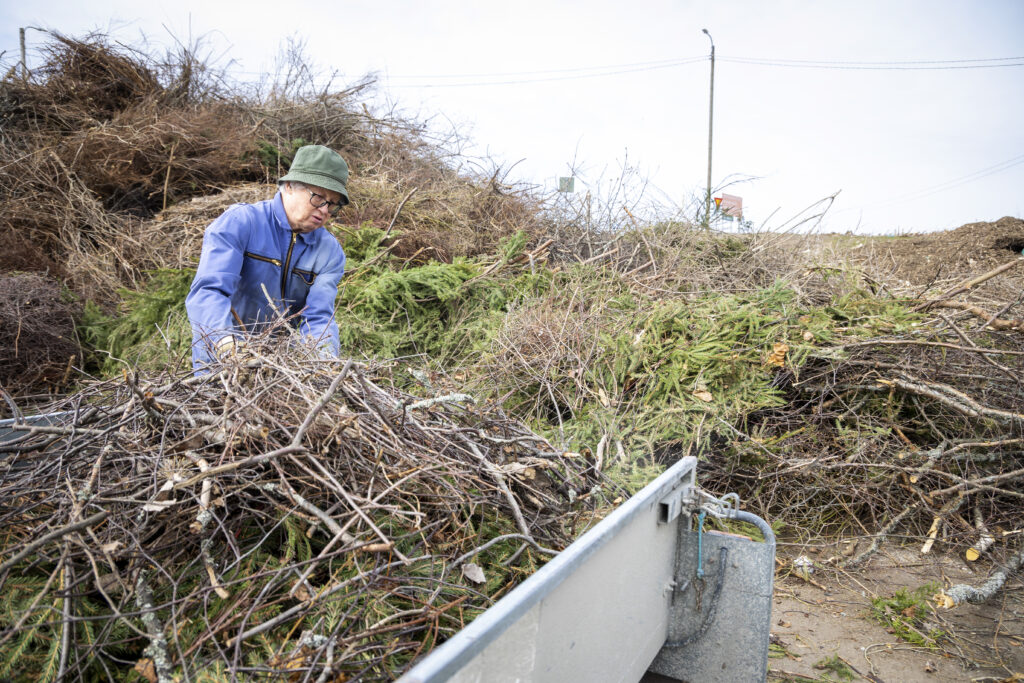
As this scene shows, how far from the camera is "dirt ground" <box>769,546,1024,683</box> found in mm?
2719

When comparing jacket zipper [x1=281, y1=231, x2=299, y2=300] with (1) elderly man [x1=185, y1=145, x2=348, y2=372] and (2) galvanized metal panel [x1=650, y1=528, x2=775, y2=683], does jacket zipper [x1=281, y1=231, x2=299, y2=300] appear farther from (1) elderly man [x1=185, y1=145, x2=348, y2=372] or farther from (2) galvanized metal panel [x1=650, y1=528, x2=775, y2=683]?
(2) galvanized metal panel [x1=650, y1=528, x2=775, y2=683]

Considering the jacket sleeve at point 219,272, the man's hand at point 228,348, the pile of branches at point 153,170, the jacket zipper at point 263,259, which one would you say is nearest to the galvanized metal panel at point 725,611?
the man's hand at point 228,348

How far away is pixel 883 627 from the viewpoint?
307 cm

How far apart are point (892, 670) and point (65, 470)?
10.3 ft

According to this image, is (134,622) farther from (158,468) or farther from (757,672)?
(757,672)

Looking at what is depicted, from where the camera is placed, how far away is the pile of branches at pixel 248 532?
129 centimetres

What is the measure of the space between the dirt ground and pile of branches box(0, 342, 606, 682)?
1.75 meters

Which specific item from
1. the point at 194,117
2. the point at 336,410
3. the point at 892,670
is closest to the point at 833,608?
the point at 892,670

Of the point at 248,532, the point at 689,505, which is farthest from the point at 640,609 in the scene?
the point at 248,532

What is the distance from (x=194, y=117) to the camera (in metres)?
7.45

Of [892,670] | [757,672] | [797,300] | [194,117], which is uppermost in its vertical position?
[194,117]

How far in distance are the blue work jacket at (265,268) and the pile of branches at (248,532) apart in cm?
97

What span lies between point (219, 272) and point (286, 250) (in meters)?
0.52

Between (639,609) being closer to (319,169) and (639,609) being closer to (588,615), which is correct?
(588,615)
